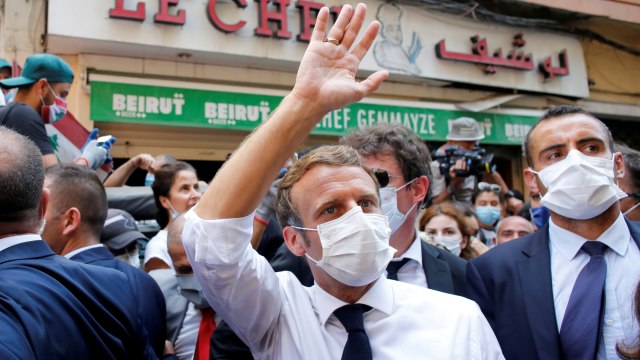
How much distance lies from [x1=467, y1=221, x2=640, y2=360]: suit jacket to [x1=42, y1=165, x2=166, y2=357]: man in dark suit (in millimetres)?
1245

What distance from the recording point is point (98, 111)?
7434mm

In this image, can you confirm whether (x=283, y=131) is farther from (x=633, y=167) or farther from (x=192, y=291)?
(x=633, y=167)

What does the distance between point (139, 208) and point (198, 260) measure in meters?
2.67

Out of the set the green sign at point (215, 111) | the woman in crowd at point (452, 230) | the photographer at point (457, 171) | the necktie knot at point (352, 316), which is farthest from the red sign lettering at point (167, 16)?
the necktie knot at point (352, 316)

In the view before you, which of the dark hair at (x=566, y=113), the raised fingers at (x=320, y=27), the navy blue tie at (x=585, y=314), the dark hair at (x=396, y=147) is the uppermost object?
the raised fingers at (x=320, y=27)

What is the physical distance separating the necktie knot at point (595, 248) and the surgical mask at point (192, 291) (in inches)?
60.1

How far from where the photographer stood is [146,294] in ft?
7.35

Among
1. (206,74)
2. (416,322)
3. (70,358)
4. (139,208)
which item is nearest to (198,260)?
(70,358)

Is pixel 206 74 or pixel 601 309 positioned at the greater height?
pixel 206 74

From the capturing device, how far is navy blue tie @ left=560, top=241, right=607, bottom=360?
1.83 meters

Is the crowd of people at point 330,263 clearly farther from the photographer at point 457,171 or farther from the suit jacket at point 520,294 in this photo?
the photographer at point 457,171

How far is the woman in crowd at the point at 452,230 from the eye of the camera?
387cm

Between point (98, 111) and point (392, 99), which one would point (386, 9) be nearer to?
point (392, 99)

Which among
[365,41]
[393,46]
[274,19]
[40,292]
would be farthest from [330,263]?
[393,46]
